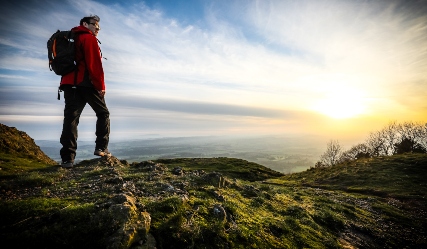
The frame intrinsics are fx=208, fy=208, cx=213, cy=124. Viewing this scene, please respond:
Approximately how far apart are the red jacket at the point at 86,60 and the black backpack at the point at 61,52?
244mm

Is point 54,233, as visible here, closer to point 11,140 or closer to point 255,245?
point 255,245

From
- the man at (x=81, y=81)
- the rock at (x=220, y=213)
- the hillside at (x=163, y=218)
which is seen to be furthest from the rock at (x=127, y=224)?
the man at (x=81, y=81)

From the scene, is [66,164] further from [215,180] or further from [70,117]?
[215,180]

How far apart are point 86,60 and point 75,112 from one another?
2.34 m

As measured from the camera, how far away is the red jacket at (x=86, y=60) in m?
8.98

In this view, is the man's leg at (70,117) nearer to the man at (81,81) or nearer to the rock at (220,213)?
the man at (81,81)

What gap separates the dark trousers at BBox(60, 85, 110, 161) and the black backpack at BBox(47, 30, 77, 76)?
2.70 ft

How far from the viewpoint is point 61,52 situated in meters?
8.73

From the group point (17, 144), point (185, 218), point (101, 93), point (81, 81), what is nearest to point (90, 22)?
point (81, 81)

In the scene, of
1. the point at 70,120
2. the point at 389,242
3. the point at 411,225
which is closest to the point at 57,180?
the point at 70,120

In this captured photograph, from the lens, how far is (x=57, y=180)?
8875mm

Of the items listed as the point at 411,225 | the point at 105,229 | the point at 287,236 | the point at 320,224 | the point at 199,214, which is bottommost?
the point at 411,225

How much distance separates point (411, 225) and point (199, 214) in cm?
1527

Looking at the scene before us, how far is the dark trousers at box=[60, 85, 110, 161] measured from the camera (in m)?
9.12
